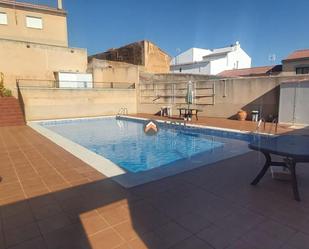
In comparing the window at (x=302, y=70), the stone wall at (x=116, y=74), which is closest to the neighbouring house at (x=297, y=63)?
the window at (x=302, y=70)

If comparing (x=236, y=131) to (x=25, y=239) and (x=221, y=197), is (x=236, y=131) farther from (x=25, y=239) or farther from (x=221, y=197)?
(x=25, y=239)

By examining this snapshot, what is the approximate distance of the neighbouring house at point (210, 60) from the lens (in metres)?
31.7

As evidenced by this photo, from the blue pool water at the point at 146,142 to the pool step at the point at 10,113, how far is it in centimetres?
302

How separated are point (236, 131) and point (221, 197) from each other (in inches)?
217

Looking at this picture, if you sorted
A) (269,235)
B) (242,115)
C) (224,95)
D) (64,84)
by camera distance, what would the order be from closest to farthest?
(269,235), (242,115), (224,95), (64,84)

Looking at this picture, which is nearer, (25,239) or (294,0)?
(25,239)

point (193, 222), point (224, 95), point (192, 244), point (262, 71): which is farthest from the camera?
point (262, 71)

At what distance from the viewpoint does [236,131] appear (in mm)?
8203

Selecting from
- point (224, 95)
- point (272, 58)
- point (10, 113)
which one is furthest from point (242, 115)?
point (272, 58)

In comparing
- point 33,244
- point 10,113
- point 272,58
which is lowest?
point 33,244

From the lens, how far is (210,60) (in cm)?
3192

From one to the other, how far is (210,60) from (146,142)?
26.8 m

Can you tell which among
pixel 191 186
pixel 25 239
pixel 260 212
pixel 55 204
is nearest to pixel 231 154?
pixel 191 186

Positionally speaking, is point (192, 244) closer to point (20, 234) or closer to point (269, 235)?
point (269, 235)
